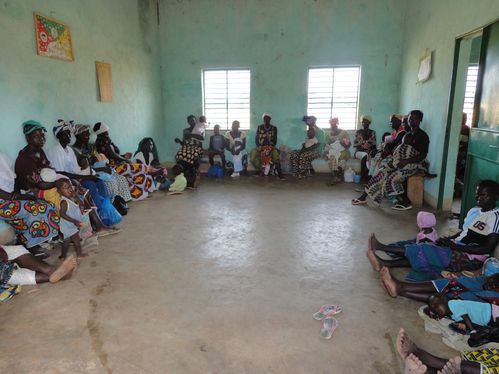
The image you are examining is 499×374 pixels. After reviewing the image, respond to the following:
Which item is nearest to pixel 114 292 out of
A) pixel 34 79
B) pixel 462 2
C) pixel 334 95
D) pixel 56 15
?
pixel 34 79

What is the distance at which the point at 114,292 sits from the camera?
267 cm

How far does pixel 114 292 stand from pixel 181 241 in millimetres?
1072

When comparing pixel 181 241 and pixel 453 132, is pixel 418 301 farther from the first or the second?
pixel 453 132

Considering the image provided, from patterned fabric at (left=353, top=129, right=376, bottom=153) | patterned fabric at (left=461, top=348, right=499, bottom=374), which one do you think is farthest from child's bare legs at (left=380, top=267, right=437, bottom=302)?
patterned fabric at (left=353, top=129, right=376, bottom=153)

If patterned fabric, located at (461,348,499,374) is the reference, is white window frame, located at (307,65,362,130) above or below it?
above

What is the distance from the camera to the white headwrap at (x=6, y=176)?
3.11 m

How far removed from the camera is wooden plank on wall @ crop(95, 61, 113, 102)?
5.28m

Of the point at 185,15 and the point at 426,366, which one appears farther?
the point at 185,15

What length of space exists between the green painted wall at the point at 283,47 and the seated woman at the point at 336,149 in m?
0.67

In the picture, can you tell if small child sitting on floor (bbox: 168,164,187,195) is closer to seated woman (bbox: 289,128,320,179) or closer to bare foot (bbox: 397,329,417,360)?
seated woman (bbox: 289,128,320,179)

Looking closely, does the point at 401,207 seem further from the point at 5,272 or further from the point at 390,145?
the point at 5,272

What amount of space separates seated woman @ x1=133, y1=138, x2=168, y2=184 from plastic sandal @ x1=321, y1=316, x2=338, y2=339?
420 cm

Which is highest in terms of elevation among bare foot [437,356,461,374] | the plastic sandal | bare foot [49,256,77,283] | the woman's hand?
the woman's hand

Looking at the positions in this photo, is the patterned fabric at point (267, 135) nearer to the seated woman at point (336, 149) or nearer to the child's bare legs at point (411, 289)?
the seated woman at point (336, 149)
